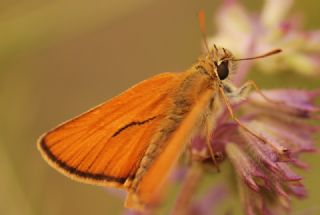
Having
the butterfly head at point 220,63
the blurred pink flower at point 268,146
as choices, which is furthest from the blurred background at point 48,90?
the butterfly head at point 220,63

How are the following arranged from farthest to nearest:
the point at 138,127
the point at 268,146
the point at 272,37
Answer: the point at 272,37 → the point at 138,127 → the point at 268,146

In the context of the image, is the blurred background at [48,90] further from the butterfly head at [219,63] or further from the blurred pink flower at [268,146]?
the butterfly head at [219,63]

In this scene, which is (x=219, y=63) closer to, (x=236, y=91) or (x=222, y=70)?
(x=222, y=70)

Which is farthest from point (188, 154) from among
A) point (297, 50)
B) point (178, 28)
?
point (178, 28)

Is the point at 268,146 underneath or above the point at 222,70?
underneath

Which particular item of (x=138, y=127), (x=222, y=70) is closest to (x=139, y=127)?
(x=138, y=127)

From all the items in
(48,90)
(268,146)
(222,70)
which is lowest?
(268,146)

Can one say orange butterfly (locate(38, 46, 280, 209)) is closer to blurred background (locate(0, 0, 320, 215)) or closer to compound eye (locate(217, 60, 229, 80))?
compound eye (locate(217, 60, 229, 80))
